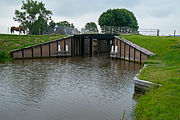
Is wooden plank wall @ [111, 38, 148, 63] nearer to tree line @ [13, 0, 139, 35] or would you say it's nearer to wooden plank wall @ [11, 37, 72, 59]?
wooden plank wall @ [11, 37, 72, 59]

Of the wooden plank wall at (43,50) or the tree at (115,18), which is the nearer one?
the wooden plank wall at (43,50)

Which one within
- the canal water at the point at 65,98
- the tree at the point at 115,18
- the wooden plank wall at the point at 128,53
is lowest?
the canal water at the point at 65,98

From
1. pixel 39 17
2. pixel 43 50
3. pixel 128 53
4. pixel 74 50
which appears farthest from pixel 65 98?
pixel 39 17

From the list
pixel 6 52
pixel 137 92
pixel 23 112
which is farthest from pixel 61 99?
pixel 6 52

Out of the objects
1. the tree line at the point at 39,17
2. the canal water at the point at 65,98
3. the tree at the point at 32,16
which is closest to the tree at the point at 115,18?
the tree line at the point at 39,17

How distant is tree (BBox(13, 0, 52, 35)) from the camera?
201 feet

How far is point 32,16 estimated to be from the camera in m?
62.1

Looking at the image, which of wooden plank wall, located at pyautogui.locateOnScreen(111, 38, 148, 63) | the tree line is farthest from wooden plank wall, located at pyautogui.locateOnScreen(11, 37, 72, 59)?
the tree line

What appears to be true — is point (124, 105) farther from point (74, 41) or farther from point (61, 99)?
point (74, 41)

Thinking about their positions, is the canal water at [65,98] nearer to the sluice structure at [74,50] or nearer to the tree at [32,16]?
the sluice structure at [74,50]

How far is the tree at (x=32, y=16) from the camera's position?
201ft

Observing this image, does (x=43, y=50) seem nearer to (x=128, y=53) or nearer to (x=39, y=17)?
(x=128, y=53)

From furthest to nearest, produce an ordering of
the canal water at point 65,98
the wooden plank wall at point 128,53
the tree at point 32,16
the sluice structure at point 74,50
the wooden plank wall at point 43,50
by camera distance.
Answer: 1. the tree at point 32,16
2. the wooden plank wall at point 43,50
3. the sluice structure at point 74,50
4. the wooden plank wall at point 128,53
5. the canal water at point 65,98

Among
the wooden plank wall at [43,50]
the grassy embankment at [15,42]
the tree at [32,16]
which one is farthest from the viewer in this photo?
the tree at [32,16]
